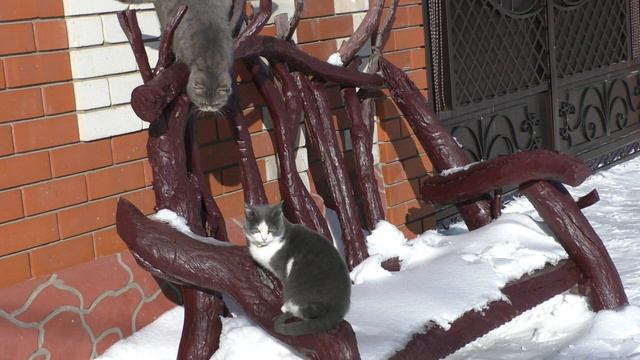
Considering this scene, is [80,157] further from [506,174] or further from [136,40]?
[506,174]

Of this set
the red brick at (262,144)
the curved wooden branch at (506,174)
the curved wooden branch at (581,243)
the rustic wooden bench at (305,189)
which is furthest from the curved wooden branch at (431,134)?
the red brick at (262,144)

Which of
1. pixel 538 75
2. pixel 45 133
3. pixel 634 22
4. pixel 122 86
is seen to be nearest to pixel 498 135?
pixel 538 75

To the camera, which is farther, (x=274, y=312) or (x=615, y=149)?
(x=615, y=149)

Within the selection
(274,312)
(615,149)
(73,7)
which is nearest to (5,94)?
(73,7)

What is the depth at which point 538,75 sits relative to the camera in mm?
6680

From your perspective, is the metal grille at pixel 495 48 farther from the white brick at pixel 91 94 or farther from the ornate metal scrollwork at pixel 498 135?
the white brick at pixel 91 94

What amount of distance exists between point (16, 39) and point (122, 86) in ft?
1.54

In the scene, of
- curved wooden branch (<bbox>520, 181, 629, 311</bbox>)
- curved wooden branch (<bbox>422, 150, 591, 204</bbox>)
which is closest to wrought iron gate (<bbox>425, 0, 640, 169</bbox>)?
curved wooden branch (<bbox>422, 150, 591, 204</bbox>)

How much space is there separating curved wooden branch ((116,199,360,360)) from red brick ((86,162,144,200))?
0.52m

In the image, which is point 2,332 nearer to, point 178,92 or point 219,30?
point 178,92

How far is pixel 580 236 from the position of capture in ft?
12.7

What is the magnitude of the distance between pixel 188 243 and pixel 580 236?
5.61 feet

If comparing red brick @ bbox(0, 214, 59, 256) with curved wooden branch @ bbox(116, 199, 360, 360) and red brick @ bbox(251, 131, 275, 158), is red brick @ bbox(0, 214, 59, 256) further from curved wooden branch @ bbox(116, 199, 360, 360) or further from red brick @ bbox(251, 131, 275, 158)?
red brick @ bbox(251, 131, 275, 158)

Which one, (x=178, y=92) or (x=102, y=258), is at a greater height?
(x=178, y=92)
